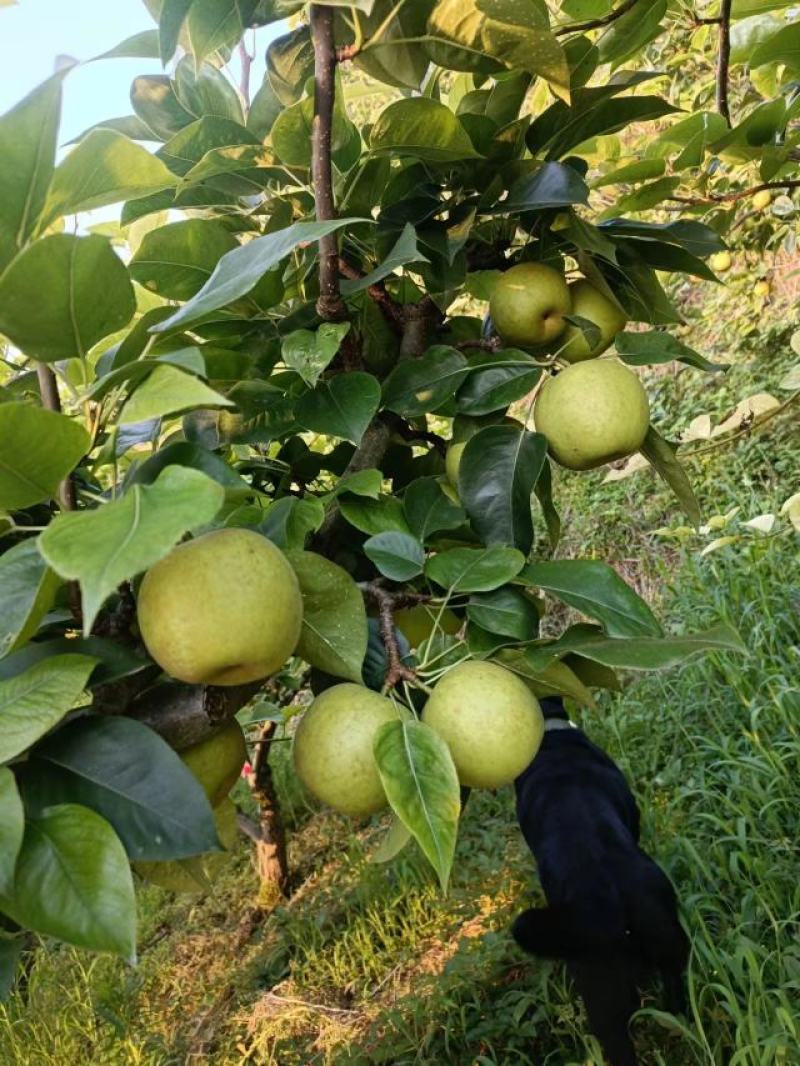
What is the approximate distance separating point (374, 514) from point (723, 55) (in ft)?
2.62

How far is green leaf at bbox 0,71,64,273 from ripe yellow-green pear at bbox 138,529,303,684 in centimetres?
23

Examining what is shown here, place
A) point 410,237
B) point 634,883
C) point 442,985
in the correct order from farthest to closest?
point 442,985, point 634,883, point 410,237

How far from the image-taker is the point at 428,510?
0.83m

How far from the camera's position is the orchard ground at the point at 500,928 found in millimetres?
1971

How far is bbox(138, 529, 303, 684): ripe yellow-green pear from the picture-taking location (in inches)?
20.6

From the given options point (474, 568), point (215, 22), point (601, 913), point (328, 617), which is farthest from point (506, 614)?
point (601, 913)

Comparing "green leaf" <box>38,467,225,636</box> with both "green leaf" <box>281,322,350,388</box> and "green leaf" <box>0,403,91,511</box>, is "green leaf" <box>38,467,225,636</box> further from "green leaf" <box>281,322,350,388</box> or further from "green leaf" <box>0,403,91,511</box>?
"green leaf" <box>281,322,350,388</box>

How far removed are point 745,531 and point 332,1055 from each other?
2.23 meters

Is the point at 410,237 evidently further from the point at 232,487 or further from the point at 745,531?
the point at 745,531

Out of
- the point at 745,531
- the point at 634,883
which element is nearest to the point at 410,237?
the point at 634,883

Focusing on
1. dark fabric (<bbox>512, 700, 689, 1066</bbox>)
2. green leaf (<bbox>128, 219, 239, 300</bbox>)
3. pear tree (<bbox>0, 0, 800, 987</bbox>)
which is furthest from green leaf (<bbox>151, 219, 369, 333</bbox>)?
dark fabric (<bbox>512, 700, 689, 1066</bbox>)

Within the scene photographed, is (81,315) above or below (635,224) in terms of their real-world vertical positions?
above

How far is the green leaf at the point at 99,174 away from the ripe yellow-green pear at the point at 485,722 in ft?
1.40

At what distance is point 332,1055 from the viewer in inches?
90.2
